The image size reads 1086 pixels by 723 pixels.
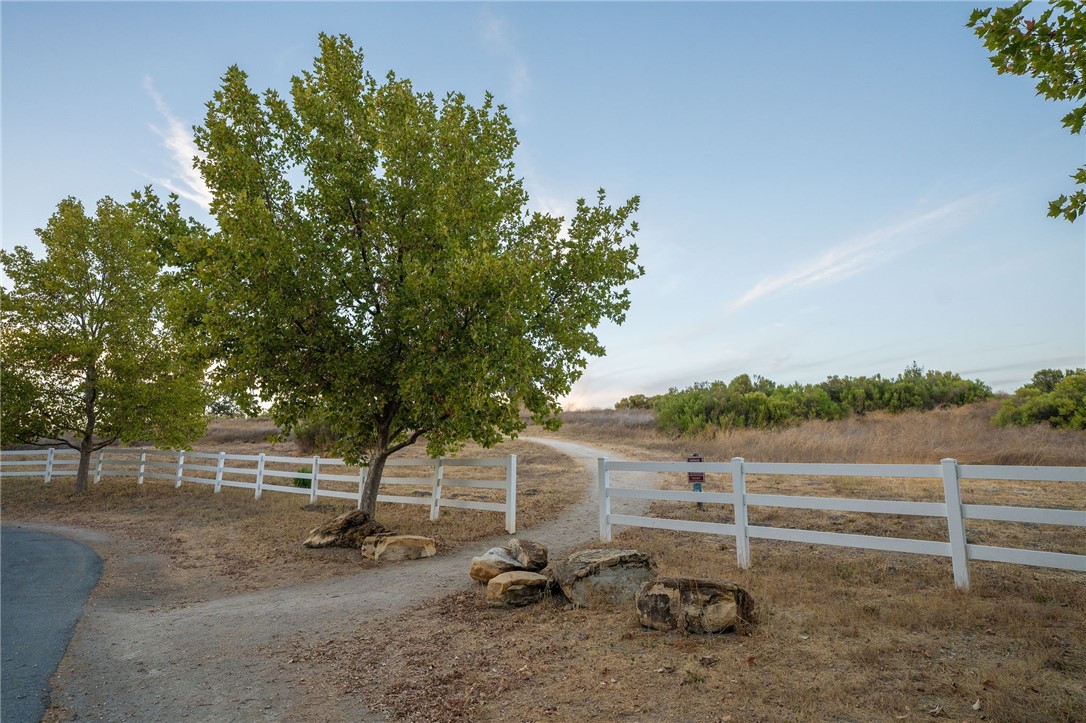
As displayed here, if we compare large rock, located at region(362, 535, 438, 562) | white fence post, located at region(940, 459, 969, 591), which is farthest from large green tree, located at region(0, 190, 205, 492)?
white fence post, located at region(940, 459, 969, 591)

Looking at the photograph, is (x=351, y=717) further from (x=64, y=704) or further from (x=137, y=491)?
(x=137, y=491)

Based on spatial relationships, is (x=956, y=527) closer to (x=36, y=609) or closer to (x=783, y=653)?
(x=783, y=653)

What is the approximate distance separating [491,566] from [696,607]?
3.24 meters

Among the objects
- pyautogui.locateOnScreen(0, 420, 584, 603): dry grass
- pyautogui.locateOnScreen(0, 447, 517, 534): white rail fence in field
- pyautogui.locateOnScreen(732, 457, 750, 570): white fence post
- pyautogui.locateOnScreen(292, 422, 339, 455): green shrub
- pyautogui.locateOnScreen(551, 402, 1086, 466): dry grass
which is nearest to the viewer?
pyautogui.locateOnScreen(732, 457, 750, 570): white fence post

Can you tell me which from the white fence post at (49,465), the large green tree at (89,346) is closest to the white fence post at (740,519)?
the large green tree at (89,346)

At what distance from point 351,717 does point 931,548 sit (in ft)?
22.1

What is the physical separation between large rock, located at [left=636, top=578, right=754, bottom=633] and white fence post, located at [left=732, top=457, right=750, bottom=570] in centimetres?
284

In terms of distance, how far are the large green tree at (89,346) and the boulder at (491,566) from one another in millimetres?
17754

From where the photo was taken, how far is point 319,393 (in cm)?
1224

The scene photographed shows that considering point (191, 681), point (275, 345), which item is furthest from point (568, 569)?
point (275, 345)

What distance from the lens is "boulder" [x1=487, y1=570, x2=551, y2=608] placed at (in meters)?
7.45

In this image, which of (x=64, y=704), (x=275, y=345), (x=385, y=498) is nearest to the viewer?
(x=64, y=704)

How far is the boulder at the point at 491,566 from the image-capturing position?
27.2 feet

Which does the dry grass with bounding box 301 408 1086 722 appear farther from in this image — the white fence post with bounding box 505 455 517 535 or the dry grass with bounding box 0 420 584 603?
the dry grass with bounding box 0 420 584 603
